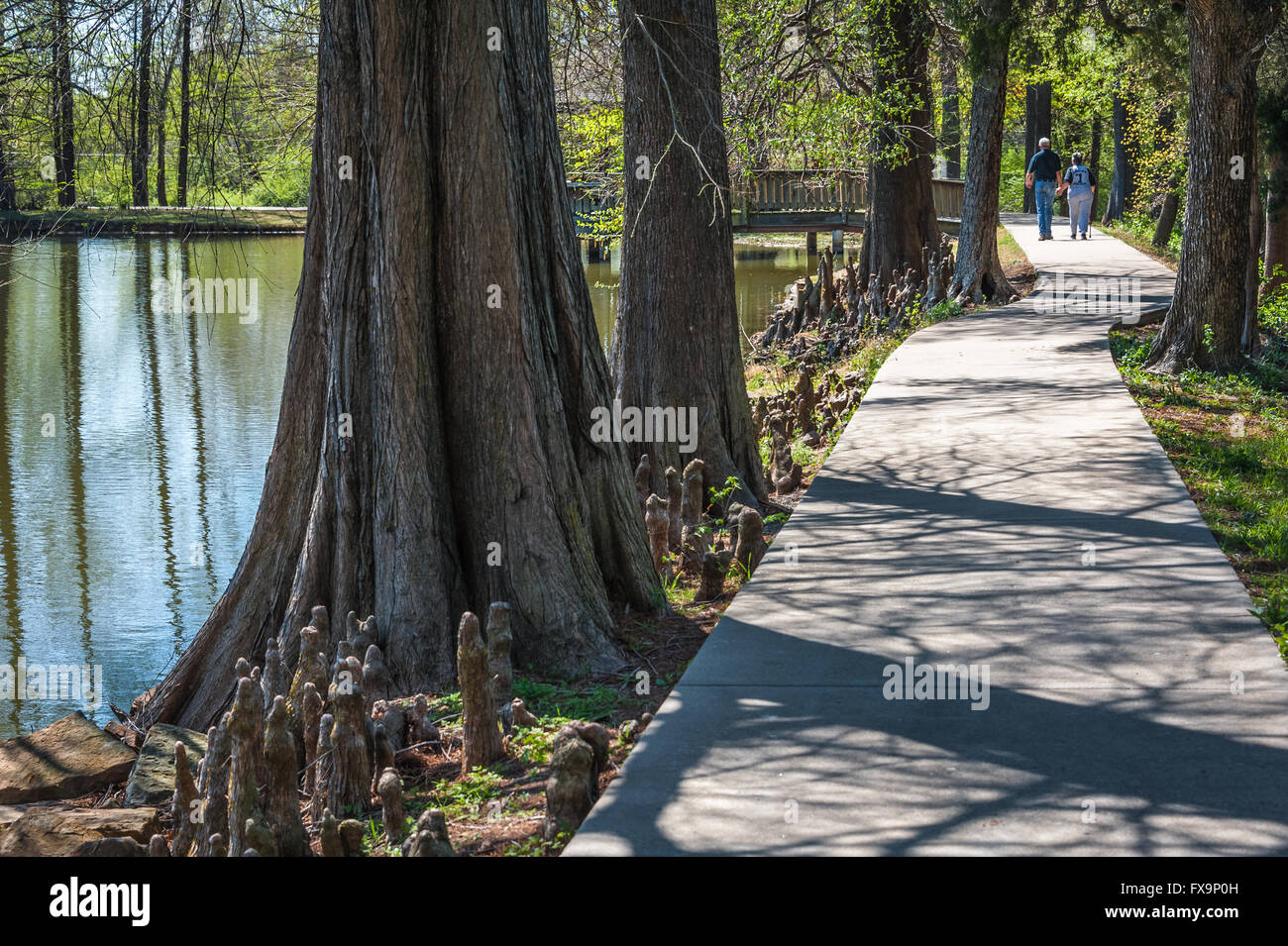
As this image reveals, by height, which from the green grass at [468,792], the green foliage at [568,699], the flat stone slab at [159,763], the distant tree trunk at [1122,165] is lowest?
the flat stone slab at [159,763]

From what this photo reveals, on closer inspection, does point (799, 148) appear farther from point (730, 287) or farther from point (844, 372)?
point (730, 287)

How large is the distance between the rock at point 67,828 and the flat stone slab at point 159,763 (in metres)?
0.26

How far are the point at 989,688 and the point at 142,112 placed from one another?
5742 millimetres

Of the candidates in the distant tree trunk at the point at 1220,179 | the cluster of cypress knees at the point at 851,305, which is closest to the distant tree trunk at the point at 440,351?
the distant tree trunk at the point at 1220,179

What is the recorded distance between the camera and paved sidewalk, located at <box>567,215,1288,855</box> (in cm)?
403

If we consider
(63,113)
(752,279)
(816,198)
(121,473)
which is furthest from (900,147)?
(752,279)

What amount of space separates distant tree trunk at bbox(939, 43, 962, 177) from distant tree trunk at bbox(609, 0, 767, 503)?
10899mm

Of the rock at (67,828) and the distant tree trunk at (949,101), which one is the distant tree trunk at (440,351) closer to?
the rock at (67,828)

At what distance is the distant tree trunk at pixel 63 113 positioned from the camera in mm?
6969

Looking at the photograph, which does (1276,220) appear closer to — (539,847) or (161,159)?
(161,159)

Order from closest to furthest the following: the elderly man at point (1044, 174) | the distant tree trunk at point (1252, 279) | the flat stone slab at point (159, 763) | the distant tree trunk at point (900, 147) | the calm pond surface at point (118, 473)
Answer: the flat stone slab at point (159, 763), the calm pond surface at point (118, 473), the distant tree trunk at point (1252, 279), the distant tree trunk at point (900, 147), the elderly man at point (1044, 174)

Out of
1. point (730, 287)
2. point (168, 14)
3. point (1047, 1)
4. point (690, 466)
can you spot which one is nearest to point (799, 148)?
point (1047, 1)

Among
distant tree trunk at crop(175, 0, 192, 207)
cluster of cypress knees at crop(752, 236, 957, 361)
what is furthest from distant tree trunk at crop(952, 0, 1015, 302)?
distant tree trunk at crop(175, 0, 192, 207)

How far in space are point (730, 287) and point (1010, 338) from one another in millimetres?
6906
